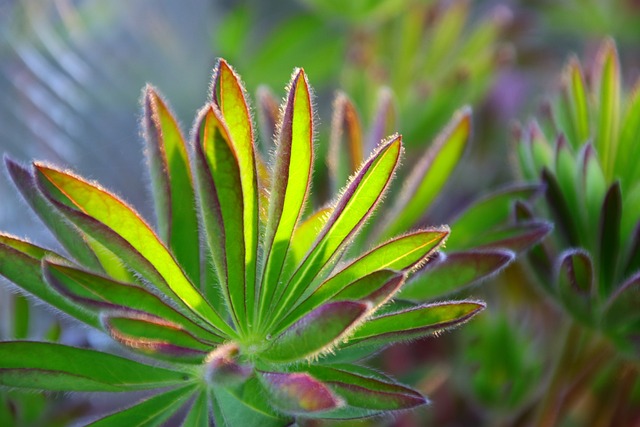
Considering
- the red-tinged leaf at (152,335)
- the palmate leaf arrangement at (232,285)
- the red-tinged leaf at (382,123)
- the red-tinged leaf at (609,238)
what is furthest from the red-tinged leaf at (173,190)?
the red-tinged leaf at (609,238)

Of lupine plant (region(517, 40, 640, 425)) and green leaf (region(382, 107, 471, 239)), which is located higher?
green leaf (region(382, 107, 471, 239))

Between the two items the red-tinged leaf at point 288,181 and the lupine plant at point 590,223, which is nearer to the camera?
the red-tinged leaf at point 288,181

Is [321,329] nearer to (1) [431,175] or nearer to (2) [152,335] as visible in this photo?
(2) [152,335]

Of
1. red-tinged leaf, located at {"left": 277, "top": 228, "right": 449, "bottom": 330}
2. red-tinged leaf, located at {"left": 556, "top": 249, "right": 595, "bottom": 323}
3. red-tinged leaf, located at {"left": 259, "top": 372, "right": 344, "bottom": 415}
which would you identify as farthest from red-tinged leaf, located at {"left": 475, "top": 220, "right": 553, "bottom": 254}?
red-tinged leaf, located at {"left": 259, "top": 372, "right": 344, "bottom": 415}

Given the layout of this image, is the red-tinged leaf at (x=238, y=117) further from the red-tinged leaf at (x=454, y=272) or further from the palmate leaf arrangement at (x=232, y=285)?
the red-tinged leaf at (x=454, y=272)

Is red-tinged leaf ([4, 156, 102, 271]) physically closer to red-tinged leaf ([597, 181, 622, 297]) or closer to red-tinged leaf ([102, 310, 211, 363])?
red-tinged leaf ([102, 310, 211, 363])

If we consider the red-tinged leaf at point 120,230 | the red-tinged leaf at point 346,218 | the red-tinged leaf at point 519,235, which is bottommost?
the red-tinged leaf at point 519,235
